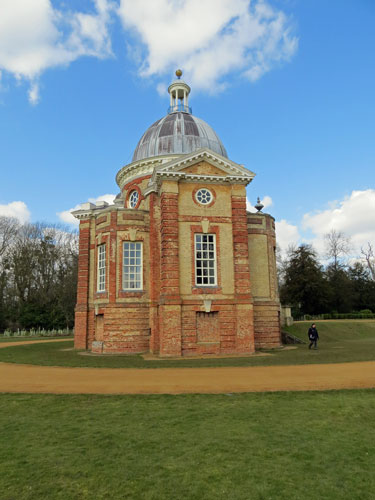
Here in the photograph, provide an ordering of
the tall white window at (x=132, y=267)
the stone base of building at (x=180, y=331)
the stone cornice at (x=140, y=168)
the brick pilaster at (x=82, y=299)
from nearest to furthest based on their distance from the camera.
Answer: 1. the stone base of building at (x=180, y=331)
2. the tall white window at (x=132, y=267)
3. the brick pilaster at (x=82, y=299)
4. the stone cornice at (x=140, y=168)

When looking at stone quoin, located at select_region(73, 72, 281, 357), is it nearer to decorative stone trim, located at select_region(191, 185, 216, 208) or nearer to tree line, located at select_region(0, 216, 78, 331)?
decorative stone trim, located at select_region(191, 185, 216, 208)

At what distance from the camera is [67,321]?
53.1m

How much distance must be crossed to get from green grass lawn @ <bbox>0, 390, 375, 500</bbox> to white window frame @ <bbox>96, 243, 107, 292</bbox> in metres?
16.6

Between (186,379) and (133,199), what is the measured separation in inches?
780

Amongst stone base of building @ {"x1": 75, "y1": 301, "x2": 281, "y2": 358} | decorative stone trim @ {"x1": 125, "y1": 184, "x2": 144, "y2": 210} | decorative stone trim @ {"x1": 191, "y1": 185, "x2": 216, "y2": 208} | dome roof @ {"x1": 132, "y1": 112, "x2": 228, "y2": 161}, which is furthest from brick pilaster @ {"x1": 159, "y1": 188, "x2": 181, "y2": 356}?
dome roof @ {"x1": 132, "y1": 112, "x2": 228, "y2": 161}

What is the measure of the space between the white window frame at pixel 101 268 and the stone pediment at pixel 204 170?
6.47 m

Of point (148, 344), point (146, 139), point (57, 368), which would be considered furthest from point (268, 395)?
point (146, 139)

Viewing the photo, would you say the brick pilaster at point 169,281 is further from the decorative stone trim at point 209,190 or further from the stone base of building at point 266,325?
the stone base of building at point 266,325

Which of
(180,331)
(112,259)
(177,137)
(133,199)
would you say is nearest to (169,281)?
(180,331)

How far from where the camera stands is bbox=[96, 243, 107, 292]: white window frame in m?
27.3

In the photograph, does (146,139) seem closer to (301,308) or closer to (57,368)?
(57,368)

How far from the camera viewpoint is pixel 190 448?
7.11 metres

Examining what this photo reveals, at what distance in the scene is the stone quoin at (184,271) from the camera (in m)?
23.0

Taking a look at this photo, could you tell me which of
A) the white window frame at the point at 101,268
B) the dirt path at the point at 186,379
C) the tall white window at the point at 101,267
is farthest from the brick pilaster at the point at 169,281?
the tall white window at the point at 101,267
